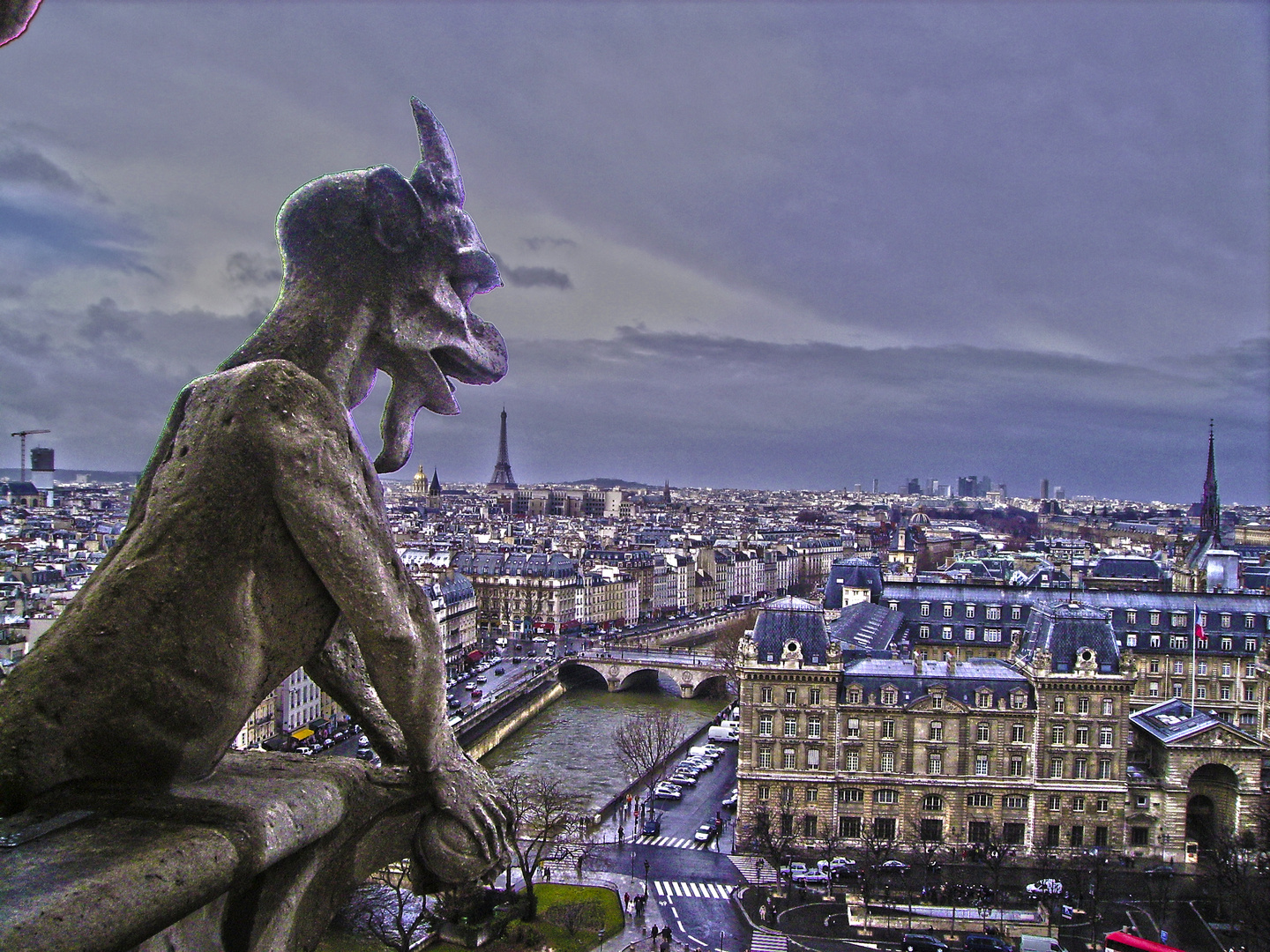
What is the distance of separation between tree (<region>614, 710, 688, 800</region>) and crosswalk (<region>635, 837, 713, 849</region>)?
322cm

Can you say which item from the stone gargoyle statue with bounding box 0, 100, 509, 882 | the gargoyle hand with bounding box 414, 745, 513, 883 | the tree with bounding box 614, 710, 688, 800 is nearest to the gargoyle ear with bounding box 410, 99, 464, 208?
the stone gargoyle statue with bounding box 0, 100, 509, 882

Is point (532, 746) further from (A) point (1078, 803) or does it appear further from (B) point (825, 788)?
(A) point (1078, 803)

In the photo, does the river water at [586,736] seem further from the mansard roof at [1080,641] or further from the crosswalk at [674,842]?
the mansard roof at [1080,641]

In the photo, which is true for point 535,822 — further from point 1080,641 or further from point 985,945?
point 1080,641

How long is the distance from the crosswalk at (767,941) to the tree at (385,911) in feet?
25.1

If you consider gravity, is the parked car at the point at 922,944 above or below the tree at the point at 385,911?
below

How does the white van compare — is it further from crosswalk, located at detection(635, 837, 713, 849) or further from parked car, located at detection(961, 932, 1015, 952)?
crosswalk, located at detection(635, 837, 713, 849)

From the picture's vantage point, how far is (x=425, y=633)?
3209 millimetres

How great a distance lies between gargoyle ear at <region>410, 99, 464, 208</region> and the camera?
356 cm

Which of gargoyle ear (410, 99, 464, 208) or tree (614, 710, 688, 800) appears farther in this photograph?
tree (614, 710, 688, 800)

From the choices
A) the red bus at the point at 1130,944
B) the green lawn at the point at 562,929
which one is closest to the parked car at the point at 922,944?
the red bus at the point at 1130,944

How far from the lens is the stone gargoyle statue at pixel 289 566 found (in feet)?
8.87

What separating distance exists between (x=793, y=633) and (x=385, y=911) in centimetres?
1417

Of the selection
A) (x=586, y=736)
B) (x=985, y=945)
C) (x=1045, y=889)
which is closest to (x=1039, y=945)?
(x=985, y=945)
